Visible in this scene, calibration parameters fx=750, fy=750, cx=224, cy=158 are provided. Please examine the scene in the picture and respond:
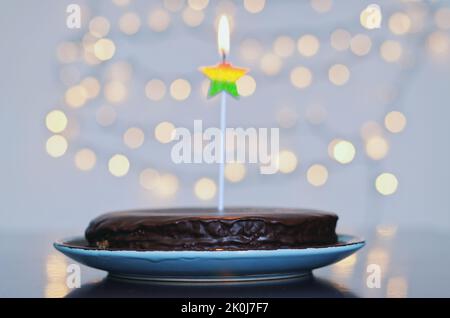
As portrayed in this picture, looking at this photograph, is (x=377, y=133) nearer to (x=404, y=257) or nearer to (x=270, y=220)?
(x=404, y=257)

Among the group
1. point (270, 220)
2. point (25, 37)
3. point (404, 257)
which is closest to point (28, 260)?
point (270, 220)

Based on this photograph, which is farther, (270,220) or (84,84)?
(84,84)

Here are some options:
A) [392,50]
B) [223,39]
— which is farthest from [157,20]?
[223,39]

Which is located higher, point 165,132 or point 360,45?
point 360,45

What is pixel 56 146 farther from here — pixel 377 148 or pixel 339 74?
pixel 377 148

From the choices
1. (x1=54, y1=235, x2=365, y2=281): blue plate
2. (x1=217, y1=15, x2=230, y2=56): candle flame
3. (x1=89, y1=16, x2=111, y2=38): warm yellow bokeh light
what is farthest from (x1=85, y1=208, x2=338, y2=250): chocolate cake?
(x1=89, y1=16, x2=111, y2=38): warm yellow bokeh light

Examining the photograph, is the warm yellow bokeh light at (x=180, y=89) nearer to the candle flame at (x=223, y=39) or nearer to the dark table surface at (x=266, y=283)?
the dark table surface at (x=266, y=283)
